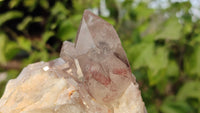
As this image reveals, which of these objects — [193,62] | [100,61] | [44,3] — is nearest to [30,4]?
[44,3]

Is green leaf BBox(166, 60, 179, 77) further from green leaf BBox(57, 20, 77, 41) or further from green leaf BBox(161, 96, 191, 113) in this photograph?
green leaf BBox(57, 20, 77, 41)

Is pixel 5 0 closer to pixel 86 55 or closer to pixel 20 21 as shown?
pixel 20 21

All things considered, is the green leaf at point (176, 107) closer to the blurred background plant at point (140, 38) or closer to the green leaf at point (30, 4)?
the blurred background plant at point (140, 38)

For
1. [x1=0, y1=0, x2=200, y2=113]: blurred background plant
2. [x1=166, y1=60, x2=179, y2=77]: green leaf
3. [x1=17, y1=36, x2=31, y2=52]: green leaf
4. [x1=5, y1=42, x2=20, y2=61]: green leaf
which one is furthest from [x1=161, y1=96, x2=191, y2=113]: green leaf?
[x1=5, y1=42, x2=20, y2=61]: green leaf

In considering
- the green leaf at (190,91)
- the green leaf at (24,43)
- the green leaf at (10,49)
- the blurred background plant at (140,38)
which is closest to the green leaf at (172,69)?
the blurred background plant at (140,38)

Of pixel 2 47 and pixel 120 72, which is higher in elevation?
pixel 120 72

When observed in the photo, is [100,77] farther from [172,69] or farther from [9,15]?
[9,15]

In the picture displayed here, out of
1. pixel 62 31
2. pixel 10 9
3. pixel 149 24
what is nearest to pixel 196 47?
pixel 149 24
